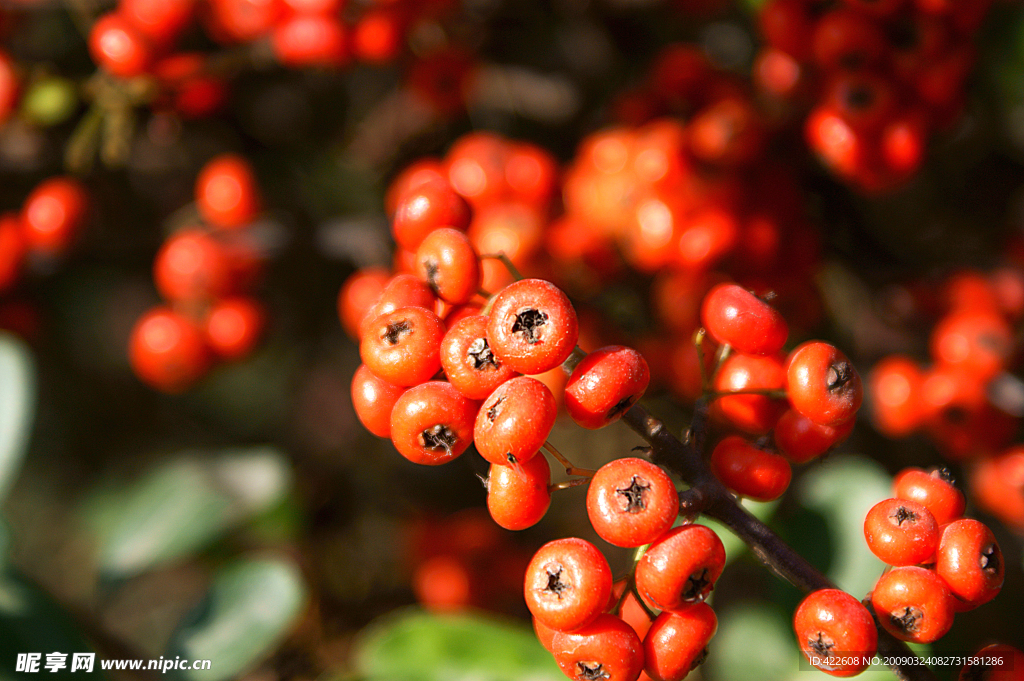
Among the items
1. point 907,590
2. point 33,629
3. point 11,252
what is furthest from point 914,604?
point 11,252

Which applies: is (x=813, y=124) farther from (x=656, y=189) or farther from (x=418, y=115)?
(x=418, y=115)

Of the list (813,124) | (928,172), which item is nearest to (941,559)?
(813,124)

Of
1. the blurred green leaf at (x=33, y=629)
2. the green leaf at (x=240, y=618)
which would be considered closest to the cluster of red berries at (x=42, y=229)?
the blurred green leaf at (x=33, y=629)

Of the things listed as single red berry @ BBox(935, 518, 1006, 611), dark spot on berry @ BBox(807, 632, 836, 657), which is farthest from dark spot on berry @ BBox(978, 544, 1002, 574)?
dark spot on berry @ BBox(807, 632, 836, 657)

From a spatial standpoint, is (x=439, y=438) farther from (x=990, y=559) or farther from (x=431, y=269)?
(x=990, y=559)

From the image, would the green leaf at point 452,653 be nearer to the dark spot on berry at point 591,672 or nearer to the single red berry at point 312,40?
the dark spot on berry at point 591,672

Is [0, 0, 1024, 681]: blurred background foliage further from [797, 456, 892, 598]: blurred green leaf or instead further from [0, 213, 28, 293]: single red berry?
[0, 213, 28, 293]: single red berry
